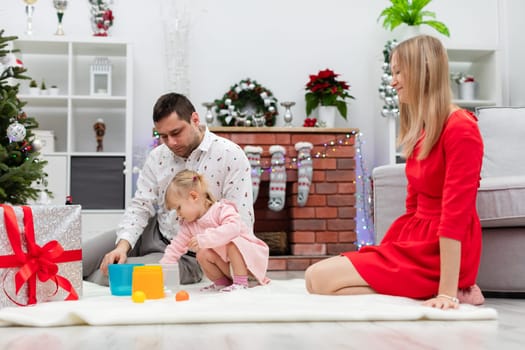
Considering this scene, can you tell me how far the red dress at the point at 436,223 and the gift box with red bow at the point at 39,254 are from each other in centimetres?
92

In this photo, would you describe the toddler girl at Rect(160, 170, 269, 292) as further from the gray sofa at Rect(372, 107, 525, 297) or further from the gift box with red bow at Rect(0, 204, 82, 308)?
the gray sofa at Rect(372, 107, 525, 297)

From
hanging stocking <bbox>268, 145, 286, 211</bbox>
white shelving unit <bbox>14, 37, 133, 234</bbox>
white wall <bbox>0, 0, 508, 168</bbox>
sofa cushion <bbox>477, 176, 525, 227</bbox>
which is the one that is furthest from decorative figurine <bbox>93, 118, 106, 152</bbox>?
sofa cushion <bbox>477, 176, 525, 227</bbox>

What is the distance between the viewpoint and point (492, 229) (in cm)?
246

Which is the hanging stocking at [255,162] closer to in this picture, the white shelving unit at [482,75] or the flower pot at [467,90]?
the white shelving unit at [482,75]

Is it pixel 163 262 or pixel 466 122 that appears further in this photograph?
pixel 163 262

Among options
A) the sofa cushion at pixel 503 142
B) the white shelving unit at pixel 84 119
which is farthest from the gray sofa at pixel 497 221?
the white shelving unit at pixel 84 119

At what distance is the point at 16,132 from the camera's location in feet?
7.79

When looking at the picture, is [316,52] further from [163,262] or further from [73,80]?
[163,262]

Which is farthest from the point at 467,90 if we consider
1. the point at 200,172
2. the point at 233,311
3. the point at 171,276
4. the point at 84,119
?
the point at 233,311

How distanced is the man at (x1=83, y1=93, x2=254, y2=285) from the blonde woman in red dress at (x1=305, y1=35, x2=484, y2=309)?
588mm

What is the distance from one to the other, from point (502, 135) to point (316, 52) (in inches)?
92.0

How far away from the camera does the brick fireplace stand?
178 inches

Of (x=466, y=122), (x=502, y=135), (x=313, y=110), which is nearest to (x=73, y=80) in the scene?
(x=313, y=110)

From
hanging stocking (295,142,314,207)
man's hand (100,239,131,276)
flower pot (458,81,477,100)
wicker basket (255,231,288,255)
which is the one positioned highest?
flower pot (458,81,477,100)
